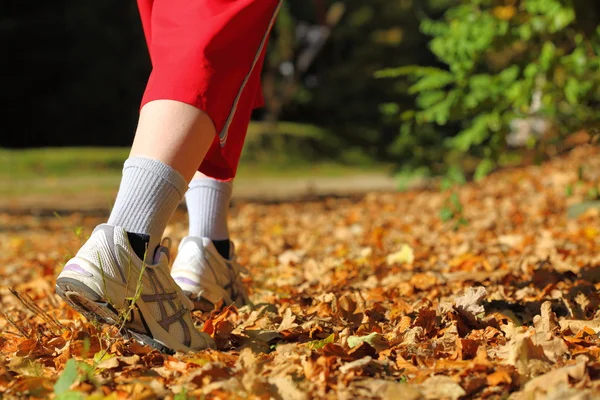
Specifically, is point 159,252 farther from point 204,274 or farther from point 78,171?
point 78,171

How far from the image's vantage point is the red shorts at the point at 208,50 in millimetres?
1632

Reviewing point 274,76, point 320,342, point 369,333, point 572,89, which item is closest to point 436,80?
point 572,89

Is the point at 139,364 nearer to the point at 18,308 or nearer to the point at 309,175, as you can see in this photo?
the point at 18,308

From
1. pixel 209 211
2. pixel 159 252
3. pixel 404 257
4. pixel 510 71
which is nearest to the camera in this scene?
pixel 159 252

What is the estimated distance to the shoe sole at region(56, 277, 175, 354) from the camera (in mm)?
1549

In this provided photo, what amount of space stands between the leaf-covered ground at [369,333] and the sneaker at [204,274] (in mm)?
69

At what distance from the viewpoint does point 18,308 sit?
266 centimetres

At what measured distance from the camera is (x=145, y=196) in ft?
5.38

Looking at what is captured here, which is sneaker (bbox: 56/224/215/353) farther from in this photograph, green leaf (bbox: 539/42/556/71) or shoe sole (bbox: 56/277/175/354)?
green leaf (bbox: 539/42/556/71)

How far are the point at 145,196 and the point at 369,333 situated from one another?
2.03 ft

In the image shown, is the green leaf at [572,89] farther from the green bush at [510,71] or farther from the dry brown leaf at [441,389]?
the dry brown leaf at [441,389]

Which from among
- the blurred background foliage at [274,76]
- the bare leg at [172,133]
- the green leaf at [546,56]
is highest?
the blurred background foliage at [274,76]

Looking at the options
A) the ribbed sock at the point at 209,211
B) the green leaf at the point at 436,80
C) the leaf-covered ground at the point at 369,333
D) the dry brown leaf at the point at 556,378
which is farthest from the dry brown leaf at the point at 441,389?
the green leaf at the point at 436,80

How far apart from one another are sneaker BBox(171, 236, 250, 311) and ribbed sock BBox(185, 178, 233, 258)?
42 mm
